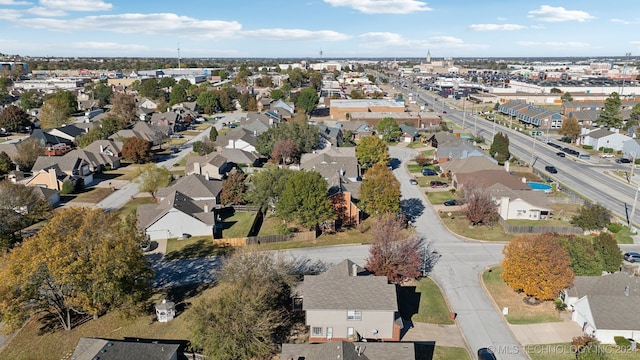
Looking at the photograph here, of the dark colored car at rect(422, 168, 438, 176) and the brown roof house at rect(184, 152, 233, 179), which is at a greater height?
the brown roof house at rect(184, 152, 233, 179)

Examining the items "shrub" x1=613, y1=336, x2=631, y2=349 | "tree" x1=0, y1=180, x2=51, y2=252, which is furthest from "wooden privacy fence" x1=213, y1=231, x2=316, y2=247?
"shrub" x1=613, y1=336, x2=631, y2=349

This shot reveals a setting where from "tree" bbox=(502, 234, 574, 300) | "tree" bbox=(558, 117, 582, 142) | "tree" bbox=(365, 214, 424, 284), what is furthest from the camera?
"tree" bbox=(558, 117, 582, 142)

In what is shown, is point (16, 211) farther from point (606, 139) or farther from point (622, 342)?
point (606, 139)

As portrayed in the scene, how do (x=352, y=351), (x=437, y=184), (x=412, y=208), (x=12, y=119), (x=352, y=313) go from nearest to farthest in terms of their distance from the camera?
(x=352, y=351), (x=352, y=313), (x=412, y=208), (x=437, y=184), (x=12, y=119)

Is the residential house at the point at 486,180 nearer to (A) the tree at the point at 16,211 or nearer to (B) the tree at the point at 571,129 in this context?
(B) the tree at the point at 571,129

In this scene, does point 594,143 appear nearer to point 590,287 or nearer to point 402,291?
point 590,287

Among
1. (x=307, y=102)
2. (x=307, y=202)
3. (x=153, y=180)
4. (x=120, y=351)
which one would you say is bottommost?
(x=120, y=351)

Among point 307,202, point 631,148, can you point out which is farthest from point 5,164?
point 631,148

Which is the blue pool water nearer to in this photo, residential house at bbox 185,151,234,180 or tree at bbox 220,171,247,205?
tree at bbox 220,171,247,205
